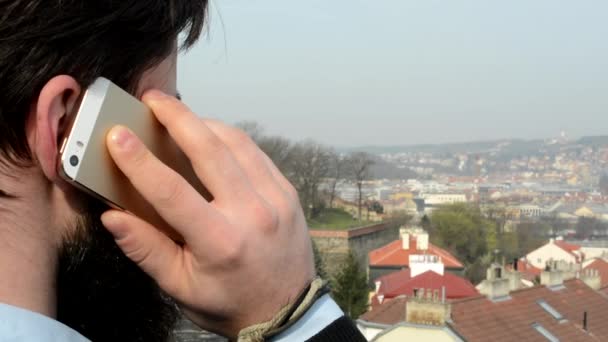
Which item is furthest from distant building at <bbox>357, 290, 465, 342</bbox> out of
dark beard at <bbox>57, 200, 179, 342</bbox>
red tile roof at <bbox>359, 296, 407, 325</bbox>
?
dark beard at <bbox>57, 200, 179, 342</bbox>

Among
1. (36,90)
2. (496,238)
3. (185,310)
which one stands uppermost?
(36,90)

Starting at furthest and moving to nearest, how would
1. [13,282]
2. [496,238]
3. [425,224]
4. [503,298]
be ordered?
1. [425,224]
2. [496,238]
3. [503,298]
4. [13,282]

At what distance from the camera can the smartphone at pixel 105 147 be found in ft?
2.80

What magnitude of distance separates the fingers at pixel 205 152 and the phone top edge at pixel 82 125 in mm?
74

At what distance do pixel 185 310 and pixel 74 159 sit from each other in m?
0.23

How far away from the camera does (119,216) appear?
909mm

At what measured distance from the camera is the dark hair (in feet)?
2.76

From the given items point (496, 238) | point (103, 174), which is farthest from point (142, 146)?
point (496, 238)

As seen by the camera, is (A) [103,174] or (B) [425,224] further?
(B) [425,224]

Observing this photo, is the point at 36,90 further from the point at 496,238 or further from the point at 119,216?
the point at 496,238

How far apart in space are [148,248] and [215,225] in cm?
8

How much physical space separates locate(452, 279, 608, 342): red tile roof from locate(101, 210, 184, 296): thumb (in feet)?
45.7

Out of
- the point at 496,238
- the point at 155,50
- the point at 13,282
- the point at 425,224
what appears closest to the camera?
the point at 13,282

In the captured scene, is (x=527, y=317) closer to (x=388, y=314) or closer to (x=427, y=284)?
(x=388, y=314)
